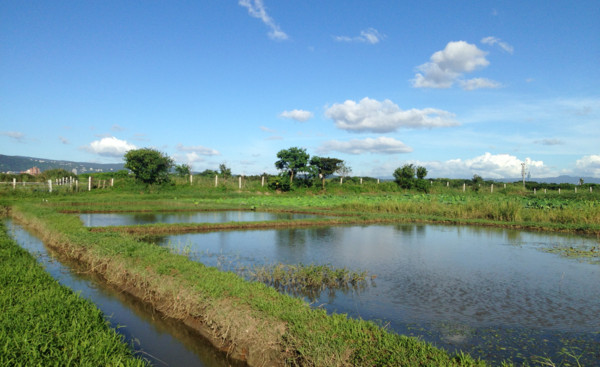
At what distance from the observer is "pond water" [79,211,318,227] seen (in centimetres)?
Result: 1992

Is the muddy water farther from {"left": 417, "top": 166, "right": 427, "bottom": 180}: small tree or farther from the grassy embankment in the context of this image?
{"left": 417, "top": 166, "right": 427, "bottom": 180}: small tree

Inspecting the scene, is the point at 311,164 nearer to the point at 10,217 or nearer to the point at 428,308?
the point at 10,217

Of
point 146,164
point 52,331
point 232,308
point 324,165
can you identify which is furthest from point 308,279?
point 324,165

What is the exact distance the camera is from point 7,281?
684 centimetres

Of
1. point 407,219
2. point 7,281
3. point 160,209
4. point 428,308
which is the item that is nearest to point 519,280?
point 428,308

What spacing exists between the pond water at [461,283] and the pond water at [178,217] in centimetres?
461

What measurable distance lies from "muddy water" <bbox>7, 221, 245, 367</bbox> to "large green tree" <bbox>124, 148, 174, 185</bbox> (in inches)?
1051

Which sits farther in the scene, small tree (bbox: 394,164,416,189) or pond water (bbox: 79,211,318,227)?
small tree (bbox: 394,164,416,189)

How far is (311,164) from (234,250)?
30692 millimetres

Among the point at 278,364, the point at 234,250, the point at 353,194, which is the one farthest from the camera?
the point at 353,194

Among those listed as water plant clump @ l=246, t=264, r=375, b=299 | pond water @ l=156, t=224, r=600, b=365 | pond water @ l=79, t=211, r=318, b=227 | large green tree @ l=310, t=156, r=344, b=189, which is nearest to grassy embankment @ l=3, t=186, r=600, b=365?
pond water @ l=156, t=224, r=600, b=365

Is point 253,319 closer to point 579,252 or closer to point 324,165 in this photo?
point 579,252

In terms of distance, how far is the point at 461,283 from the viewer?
31.4 feet

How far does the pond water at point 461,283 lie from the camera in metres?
6.33
